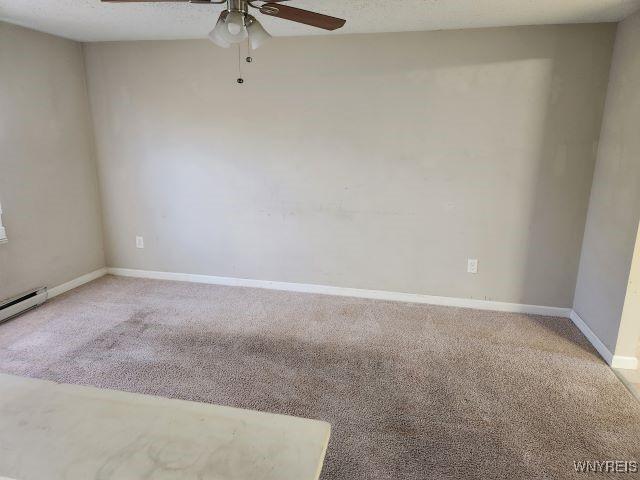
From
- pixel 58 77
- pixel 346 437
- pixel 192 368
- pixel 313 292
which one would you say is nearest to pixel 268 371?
pixel 192 368

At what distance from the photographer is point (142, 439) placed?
1.24m

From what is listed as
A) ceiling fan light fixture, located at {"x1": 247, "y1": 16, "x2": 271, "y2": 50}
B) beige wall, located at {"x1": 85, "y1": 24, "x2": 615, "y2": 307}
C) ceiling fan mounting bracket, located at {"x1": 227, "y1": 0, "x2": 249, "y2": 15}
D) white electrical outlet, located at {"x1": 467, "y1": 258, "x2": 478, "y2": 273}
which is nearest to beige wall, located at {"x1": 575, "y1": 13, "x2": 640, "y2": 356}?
beige wall, located at {"x1": 85, "y1": 24, "x2": 615, "y2": 307}

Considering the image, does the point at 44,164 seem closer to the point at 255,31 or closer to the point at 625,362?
the point at 255,31

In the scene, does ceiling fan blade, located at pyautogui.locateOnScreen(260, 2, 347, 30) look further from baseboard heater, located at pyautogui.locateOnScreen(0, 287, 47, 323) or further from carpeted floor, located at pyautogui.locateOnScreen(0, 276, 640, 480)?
baseboard heater, located at pyautogui.locateOnScreen(0, 287, 47, 323)

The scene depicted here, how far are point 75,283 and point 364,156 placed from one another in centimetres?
299

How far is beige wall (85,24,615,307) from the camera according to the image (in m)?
3.12

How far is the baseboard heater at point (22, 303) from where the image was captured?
319cm

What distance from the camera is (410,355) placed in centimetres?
277

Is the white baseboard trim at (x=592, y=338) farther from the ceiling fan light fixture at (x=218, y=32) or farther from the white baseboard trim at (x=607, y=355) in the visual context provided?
the ceiling fan light fixture at (x=218, y=32)

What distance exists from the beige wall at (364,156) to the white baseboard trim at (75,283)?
36cm

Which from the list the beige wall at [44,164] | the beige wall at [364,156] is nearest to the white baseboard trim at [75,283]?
the beige wall at [44,164]

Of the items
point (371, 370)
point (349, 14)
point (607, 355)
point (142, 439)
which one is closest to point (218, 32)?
point (349, 14)

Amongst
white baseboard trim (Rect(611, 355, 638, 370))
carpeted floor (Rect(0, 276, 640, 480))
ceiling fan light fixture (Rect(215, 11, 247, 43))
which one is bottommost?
carpeted floor (Rect(0, 276, 640, 480))

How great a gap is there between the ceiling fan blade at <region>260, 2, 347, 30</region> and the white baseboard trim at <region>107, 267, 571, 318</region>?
2.32 meters
